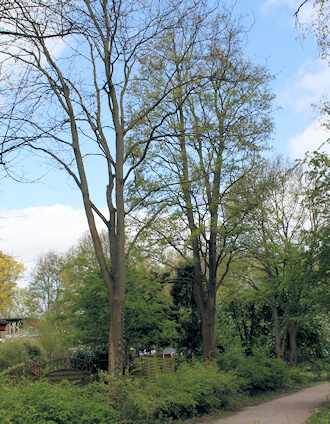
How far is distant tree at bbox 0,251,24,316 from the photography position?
3731 centimetres

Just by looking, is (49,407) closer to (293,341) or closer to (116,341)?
(116,341)

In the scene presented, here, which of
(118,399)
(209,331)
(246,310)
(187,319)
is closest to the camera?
(118,399)

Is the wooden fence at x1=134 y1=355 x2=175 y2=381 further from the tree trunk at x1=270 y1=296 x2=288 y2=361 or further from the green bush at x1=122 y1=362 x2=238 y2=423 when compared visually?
the tree trunk at x1=270 y1=296 x2=288 y2=361

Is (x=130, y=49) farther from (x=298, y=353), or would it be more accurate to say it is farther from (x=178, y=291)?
(x=298, y=353)

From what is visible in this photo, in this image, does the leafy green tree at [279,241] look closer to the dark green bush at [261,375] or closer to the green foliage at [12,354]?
the dark green bush at [261,375]

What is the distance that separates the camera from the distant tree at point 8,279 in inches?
1469

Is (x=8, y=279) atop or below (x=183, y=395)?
atop

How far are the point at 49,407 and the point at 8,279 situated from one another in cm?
3442

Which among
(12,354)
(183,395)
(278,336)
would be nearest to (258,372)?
(183,395)

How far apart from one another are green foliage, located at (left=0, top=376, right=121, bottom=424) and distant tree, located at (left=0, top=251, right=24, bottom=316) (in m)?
31.1

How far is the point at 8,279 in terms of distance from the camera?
1524 inches

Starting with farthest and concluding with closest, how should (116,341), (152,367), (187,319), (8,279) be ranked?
(8,279) < (187,319) < (152,367) < (116,341)

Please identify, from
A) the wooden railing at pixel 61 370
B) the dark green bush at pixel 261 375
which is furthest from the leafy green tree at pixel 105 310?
the dark green bush at pixel 261 375

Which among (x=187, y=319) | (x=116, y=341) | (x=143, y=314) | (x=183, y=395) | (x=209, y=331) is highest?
(x=143, y=314)
